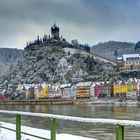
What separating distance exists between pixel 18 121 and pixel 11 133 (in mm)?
1453

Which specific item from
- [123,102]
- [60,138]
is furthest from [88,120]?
[123,102]

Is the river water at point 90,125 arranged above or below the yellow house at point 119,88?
below

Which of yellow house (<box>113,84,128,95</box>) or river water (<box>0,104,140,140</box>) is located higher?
yellow house (<box>113,84,128,95</box>)

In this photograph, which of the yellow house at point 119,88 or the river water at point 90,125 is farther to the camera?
Result: the yellow house at point 119,88

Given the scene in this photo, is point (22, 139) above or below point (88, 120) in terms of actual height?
below

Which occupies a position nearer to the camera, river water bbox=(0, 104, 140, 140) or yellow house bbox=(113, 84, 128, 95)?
river water bbox=(0, 104, 140, 140)

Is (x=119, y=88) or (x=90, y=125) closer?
(x=90, y=125)

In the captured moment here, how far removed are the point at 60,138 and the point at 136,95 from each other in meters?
175

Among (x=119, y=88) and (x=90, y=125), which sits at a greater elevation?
(x=119, y=88)

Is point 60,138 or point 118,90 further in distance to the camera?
point 118,90

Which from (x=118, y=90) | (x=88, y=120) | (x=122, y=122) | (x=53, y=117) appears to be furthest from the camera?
(x=118, y=90)

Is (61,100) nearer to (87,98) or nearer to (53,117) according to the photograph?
(87,98)

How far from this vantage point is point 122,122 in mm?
5020

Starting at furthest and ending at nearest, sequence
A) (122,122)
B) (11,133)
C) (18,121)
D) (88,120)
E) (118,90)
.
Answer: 1. (118,90)
2. (11,133)
3. (18,121)
4. (88,120)
5. (122,122)
